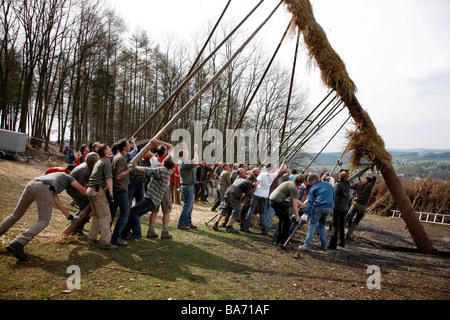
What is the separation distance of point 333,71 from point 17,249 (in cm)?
724

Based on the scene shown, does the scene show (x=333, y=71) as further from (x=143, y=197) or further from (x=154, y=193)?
(x=143, y=197)

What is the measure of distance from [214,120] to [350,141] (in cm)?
2021

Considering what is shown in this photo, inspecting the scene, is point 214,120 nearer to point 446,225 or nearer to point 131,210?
point 446,225

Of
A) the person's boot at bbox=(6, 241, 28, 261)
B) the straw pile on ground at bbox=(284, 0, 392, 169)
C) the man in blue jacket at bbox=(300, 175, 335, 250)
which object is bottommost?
the person's boot at bbox=(6, 241, 28, 261)

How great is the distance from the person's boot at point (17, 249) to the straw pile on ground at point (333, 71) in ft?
23.0

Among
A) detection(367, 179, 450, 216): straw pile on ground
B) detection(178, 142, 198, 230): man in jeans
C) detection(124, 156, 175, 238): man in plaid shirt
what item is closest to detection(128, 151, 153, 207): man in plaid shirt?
detection(124, 156, 175, 238): man in plaid shirt

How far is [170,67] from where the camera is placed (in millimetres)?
25984

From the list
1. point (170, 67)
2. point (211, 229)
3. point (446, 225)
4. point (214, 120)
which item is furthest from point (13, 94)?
point (446, 225)

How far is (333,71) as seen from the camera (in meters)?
6.93

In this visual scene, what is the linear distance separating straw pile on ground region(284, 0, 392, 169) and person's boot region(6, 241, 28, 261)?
23.0ft

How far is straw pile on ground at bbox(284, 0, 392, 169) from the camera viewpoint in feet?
22.2

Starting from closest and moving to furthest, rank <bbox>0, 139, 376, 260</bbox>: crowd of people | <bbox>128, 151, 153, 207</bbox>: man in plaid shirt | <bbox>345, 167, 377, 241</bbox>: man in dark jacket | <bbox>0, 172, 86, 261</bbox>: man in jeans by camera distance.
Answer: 1. <bbox>0, 172, 86, 261</bbox>: man in jeans
2. <bbox>0, 139, 376, 260</bbox>: crowd of people
3. <bbox>128, 151, 153, 207</bbox>: man in plaid shirt
4. <bbox>345, 167, 377, 241</bbox>: man in dark jacket

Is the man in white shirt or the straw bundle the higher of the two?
the straw bundle

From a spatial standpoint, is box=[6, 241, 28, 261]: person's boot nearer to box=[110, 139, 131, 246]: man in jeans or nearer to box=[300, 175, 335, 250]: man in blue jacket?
box=[110, 139, 131, 246]: man in jeans
